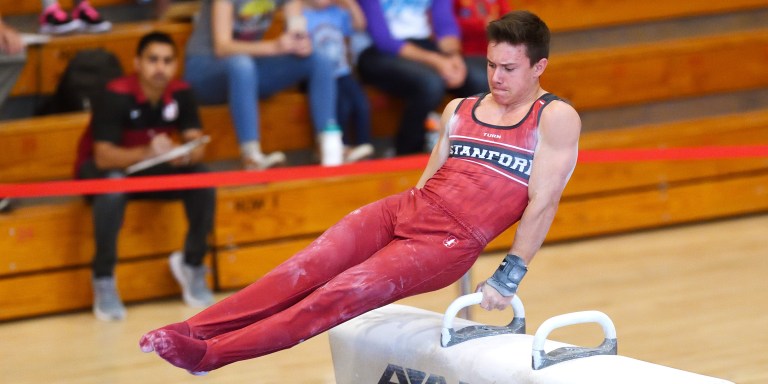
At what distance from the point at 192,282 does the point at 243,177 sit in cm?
89

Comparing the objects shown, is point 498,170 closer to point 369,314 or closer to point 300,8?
point 369,314

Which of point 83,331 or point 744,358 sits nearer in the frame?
point 744,358

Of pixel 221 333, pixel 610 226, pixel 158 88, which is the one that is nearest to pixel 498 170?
pixel 221 333

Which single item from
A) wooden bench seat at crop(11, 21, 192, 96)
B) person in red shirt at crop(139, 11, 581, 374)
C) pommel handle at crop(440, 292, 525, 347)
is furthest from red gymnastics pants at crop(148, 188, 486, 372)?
wooden bench seat at crop(11, 21, 192, 96)

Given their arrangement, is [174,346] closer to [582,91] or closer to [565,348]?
[565,348]

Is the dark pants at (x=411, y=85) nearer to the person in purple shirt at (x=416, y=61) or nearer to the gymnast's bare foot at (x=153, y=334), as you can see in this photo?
the person in purple shirt at (x=416, y=61)

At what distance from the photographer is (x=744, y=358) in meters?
4.33

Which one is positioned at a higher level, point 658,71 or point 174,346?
point 658,71

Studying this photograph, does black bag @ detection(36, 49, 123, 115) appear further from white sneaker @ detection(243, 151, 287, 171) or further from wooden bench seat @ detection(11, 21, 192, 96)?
white sneaker @ detection(243, 151, 287, 171)

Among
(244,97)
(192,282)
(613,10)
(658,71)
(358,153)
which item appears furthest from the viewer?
(613,10)

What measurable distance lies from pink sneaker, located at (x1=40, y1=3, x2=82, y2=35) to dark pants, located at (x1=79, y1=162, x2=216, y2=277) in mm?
1100

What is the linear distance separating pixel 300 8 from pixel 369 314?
98.0 inches

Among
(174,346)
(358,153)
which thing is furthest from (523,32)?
(358,153)

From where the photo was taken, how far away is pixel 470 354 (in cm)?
333
